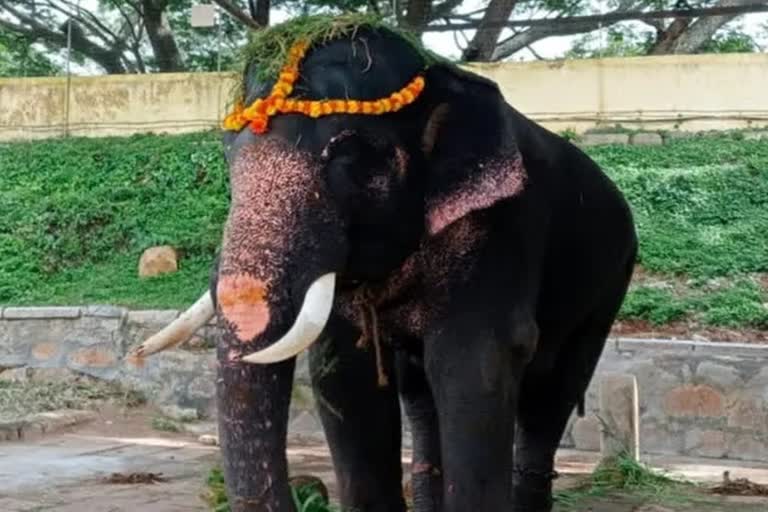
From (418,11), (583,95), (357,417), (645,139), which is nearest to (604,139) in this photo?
(645,139)

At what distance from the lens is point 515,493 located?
5691 millimetres

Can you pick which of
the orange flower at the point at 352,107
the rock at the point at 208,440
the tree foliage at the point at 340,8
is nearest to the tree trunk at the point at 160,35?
the tree foliage at the point at 340,8

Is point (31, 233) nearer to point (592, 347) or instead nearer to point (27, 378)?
point (27, 378)

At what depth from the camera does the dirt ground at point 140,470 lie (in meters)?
6.36

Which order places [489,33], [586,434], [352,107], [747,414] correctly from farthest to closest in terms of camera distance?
1. [489,33]
2. [586,434]
3. [747,414]
4. [352,107]

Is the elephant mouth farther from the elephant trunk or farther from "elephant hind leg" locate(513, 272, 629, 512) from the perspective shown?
"elephant hind leg" locate(513, 272, 629, 512)

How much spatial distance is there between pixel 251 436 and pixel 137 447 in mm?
5263

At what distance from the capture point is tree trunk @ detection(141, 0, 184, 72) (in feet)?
64.4

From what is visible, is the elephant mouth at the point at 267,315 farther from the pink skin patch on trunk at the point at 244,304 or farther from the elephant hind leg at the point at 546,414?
the elephant hind leg at the point at 546,414

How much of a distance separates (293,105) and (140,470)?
416 centimetres

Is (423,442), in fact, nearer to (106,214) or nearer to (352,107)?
(352,107)

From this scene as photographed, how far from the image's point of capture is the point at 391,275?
166 inches

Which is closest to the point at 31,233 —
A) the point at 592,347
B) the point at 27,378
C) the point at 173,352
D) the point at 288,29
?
the point at 27,378

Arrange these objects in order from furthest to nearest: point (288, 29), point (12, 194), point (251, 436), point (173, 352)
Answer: point (12, 194), point (173, 352), point (288, 29), point (251, 436)
